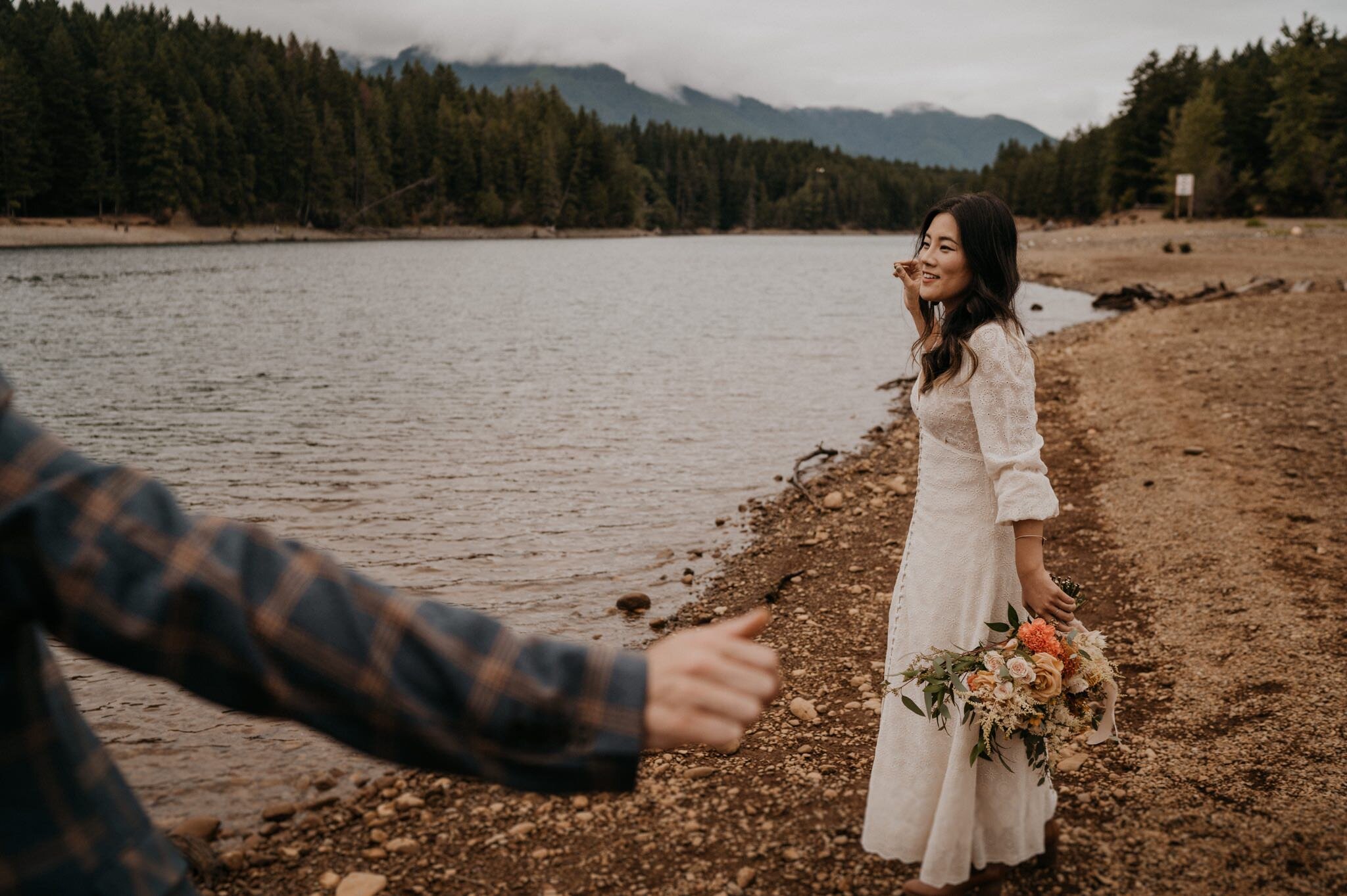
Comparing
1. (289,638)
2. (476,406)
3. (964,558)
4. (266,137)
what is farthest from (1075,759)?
(266,137)

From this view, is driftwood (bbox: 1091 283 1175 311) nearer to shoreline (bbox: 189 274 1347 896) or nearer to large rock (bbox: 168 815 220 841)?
shoreline (bbox: 189 274 1347 896)

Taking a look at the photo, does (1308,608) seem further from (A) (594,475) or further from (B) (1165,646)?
(A) (594,475)

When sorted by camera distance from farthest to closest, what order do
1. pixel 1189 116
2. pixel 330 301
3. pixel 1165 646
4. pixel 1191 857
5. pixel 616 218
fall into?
1. pixel 616 218
2. pixel 1189 116
3. pixel 330 301
4. pixel 1165 646
5. pixel 1191 857

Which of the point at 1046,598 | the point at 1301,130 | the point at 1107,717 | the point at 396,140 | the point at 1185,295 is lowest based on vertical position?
the point at 1107,717

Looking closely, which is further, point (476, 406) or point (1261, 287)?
point (1261, 287)

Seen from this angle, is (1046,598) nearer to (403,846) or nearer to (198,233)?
(403,846)

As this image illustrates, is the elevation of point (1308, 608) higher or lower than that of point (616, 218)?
lower

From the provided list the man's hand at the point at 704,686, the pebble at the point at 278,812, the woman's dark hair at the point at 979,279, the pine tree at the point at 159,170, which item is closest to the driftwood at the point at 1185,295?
the woman's dark hair at the point at 979,279

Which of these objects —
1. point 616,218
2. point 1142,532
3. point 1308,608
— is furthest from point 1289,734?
point 616,218

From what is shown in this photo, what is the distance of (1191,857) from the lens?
4840 mm

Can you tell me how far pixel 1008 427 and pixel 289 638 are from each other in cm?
340

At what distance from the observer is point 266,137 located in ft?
373

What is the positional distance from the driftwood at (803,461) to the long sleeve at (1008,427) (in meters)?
8.78

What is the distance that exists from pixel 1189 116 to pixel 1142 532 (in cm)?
8793
